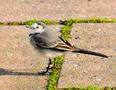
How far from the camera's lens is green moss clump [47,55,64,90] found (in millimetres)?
5246

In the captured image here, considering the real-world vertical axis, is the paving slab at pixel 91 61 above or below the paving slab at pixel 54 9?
below

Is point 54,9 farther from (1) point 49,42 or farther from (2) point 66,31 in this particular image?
(1) point 49,42

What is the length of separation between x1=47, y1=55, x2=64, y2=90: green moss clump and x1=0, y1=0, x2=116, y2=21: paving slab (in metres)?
1.34

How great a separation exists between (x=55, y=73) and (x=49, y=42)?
364 mm

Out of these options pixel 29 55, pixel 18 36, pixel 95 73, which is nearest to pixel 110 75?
pixel 95 73

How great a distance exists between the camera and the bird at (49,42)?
17.9 feet

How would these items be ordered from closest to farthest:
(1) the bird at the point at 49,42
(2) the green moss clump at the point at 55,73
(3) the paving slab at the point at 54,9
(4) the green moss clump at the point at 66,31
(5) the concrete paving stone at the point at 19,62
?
(2) the green moss clump at the point at 55,73 < (5) the concrete paving stone at the point at 19,62 < (1) the bird at the point at 49,42 < (4) the green moss clump at the point at 66,31 < (3) the paving slab at the point at 54,9

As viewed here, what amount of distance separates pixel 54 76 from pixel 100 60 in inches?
26.0

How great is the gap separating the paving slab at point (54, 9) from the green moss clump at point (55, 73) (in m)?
1.34

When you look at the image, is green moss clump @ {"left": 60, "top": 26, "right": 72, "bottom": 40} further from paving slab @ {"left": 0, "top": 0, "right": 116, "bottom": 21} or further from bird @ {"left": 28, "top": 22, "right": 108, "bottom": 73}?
bird @ {"left": 28, "top": 22, "right": 108, "bottom": 73}

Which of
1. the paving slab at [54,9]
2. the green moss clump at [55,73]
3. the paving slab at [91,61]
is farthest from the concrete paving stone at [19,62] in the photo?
the paving slab at [54,9]

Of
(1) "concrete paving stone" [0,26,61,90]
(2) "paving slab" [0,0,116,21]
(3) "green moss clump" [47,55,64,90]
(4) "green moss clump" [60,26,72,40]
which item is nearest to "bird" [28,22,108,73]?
(1) "concrete paving stone" [0,26,61,90]

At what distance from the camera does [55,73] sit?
5.55 meters

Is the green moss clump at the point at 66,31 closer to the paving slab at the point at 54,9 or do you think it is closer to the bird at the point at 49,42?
the paving slab at the point at 54,9
